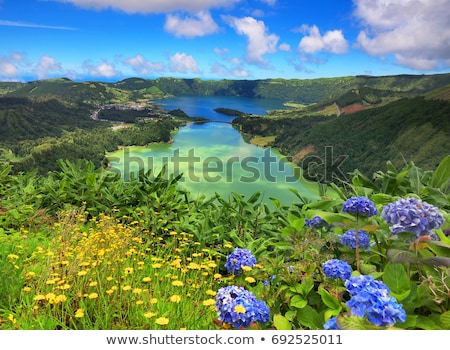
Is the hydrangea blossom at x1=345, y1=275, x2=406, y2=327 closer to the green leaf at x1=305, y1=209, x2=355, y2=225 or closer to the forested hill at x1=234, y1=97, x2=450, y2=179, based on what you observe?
the green leaf at x1=305, y1=209, x2=355, y2=225

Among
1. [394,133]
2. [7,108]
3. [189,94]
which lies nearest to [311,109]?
[394,133]

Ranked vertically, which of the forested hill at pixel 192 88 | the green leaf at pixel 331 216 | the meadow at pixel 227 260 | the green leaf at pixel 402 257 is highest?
the forested hill at pixel 192 88

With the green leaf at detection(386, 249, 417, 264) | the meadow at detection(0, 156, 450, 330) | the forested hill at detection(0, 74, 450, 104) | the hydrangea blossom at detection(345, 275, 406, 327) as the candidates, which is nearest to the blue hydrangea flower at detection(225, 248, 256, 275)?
the meadow at detection(0, 156, 450, 330)

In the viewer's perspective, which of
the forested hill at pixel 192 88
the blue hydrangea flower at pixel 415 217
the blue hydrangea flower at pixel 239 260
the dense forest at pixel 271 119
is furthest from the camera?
the forested hill at pixel 192 88

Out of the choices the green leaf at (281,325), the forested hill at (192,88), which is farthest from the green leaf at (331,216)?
the forested hill at (192,88)

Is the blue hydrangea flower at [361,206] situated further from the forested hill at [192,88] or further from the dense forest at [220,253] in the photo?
the forested hill at [192,88]

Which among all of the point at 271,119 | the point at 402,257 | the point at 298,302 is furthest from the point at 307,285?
the point at 271,119
